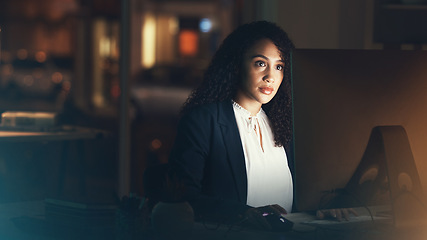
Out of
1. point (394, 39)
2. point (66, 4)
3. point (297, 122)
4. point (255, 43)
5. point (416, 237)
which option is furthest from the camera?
point (66, 4)

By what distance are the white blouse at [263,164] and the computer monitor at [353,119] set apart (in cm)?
53

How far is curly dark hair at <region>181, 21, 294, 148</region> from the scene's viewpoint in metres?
2.37

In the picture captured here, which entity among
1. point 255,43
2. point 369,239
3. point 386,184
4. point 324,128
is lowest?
point 369,239

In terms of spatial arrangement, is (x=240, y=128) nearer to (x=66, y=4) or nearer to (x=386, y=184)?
(x=386, y=184)

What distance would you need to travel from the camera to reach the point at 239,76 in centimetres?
240

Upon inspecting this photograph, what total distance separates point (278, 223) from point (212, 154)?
492 mm

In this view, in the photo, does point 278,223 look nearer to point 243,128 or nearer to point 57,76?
point 243,128

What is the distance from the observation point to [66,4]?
16609 millimetres

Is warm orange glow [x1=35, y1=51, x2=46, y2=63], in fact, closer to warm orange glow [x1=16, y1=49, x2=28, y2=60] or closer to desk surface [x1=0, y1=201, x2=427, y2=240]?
warm orange glow [x1=16, y1=49, x2=28, y2=60]

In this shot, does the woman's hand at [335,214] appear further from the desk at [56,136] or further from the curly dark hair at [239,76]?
the desk at [56,136]

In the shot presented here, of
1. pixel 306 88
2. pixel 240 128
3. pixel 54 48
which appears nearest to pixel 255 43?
pixel 240 128

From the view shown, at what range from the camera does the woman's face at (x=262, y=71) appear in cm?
230

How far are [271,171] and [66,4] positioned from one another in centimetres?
1506

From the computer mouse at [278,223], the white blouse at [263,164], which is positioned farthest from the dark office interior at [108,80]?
the white blouse at [263,164]
